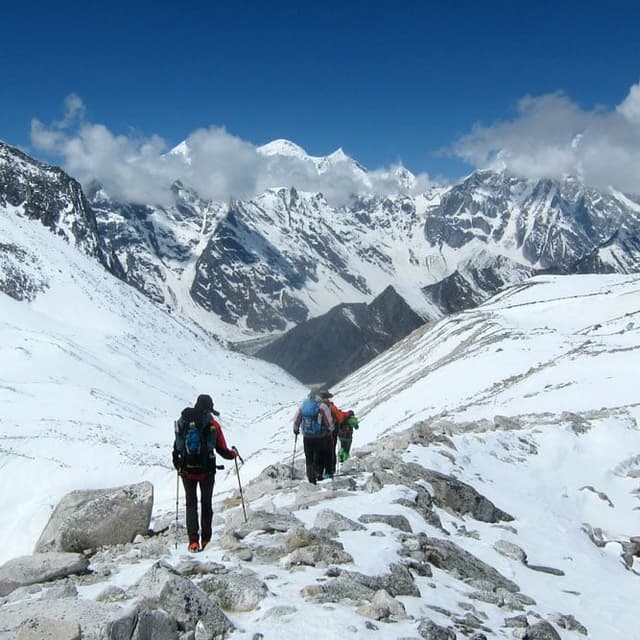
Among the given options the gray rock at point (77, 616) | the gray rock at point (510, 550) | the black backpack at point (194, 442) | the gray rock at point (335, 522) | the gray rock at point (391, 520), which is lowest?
the gray rock at point (510, 550)

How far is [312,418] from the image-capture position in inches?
645

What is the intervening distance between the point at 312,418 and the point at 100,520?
5976mm

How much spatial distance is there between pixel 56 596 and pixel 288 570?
2.83 m

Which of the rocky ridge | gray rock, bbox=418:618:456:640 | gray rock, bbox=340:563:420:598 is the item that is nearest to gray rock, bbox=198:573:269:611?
the rocky ridge

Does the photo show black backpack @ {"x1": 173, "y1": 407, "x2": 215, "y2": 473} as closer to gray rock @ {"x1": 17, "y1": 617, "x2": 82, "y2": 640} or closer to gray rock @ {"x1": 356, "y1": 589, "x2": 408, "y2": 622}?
gray rock @ {"x1": 356, "y1": 589, "x2": 408, "y2": 622}

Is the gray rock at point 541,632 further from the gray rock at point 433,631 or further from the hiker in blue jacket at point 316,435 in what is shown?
the hiker in blue jacket at point 316,435

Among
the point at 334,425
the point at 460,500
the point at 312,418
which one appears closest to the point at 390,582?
the point at 460,500

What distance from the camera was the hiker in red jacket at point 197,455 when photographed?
1094cm

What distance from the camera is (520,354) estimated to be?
62.0m

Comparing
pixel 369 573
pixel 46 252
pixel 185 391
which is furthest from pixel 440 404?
pixel 46 252

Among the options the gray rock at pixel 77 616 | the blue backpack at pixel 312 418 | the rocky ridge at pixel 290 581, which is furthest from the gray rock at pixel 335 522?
the gray rock at pixel 77 616

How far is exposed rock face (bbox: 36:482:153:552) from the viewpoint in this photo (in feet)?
37.8

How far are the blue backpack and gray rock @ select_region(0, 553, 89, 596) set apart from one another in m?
7.34

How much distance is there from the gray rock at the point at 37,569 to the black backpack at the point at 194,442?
2.17 metres
